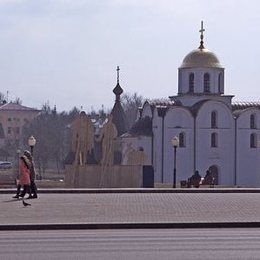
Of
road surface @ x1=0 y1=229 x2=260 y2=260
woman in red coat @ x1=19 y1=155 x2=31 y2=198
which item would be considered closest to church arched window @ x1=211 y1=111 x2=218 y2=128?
woman in red coat @ x1=19 y1=155 x2=31 y2=198

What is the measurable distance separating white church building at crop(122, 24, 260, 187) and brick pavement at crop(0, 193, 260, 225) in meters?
43.4

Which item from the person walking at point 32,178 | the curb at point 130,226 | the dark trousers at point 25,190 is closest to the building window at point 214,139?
the person walking at point 32,178

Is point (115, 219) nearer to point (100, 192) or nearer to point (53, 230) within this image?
point (53, 230)

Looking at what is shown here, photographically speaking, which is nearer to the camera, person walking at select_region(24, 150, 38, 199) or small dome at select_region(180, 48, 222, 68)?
person walking at select_region(24, 150, 38, 199)

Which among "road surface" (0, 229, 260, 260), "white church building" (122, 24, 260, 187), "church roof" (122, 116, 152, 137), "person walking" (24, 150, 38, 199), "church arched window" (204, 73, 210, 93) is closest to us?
"road surface" (0, 229, 260, 260)

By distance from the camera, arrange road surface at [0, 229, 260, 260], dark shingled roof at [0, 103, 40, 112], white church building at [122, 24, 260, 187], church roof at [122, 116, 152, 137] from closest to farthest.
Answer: road surface at [0, 229, 260, 260] < white church building at [122, 24, 260, 187] < church roof at [122, 116, 152, 137] < dark shingled roof at [0, 103, 40, 112]

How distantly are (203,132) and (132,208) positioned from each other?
52272 millimetres

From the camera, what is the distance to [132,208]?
89.7ft

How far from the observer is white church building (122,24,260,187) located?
7812 centimetres

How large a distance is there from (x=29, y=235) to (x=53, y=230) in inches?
57.2

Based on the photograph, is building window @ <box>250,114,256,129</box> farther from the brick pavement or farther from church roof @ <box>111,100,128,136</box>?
the brick pavement

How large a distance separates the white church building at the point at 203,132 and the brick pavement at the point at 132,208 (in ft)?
142

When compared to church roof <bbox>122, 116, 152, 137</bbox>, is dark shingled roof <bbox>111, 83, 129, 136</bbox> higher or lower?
higher

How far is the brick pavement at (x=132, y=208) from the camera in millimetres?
23750
